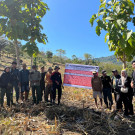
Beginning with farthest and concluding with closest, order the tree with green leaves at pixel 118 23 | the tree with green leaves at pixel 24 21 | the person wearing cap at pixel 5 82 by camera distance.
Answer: the person wearing cap at pixel 5 82 → the tree with green leaves at pixel 24 21 → the tree with green leaves at pixel 118 23

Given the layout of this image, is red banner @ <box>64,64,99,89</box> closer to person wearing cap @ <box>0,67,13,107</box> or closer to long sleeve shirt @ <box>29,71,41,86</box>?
long sleeve shirt @ <box>29,71,41,86</box>

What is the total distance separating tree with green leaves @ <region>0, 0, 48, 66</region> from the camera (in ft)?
13.1

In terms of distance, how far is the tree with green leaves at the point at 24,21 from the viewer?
3.99 meters

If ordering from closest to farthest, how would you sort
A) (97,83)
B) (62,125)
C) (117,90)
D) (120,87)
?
(62,125) < (120,87) < (117,90) < (97,83)

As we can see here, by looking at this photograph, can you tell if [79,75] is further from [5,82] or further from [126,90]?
[5,82]

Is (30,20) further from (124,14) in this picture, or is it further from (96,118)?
(96,118)

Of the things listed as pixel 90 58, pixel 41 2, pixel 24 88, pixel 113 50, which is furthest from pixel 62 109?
pixel 90 58

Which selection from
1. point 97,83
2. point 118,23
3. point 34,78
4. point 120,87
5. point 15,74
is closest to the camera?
point 118,23

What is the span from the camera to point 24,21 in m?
4.48

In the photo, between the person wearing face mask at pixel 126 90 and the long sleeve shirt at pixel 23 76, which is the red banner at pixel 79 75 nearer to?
the person wearing face mask at pixel 126 90

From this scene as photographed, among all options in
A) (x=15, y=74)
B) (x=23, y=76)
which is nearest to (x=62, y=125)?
(x=23, y=76)

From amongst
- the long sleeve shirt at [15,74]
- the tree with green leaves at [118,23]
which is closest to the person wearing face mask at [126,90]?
the tree with green leaves at [118,23]

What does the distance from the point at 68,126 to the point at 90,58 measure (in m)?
48.1

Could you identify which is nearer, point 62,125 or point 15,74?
point 62,125
